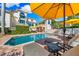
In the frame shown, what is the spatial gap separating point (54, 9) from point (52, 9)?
34 millimetres

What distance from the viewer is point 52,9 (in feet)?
14.1

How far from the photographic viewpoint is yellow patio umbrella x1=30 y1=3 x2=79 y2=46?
426 centimetres

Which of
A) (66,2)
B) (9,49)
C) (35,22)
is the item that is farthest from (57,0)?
(9,49)

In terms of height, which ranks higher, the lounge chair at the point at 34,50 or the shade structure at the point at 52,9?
the shade structure at the point at 52,9

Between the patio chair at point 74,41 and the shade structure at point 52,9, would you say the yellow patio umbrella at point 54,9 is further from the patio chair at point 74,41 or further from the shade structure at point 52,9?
the patio chair at point 74,41

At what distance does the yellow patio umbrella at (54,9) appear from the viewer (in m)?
4.26

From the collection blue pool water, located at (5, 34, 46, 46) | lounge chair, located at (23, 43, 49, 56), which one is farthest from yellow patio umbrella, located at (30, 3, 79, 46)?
lounge chair, located at (23, 43, 49, 56)

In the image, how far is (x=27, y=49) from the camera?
433 cm

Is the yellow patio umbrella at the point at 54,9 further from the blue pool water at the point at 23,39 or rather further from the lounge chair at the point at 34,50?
the lounge chair at the point at 34,50

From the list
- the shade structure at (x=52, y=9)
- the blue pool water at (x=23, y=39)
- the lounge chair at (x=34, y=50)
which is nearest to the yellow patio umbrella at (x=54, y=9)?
the shade structure at (x=52, y=9)

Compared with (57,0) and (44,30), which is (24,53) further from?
(57,0)

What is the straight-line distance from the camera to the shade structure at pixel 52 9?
426 cm

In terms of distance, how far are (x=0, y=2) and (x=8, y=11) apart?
207 mm

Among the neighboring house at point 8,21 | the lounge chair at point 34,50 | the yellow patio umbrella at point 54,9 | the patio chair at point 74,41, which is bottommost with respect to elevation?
the lounge chair at point 34,50
